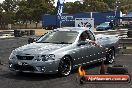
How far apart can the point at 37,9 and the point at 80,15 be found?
26079 millimetres

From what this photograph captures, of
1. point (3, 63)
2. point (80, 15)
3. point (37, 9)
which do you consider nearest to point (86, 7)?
point (37, 9)

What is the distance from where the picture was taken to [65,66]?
1055 centimetres

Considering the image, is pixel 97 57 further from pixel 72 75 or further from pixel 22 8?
pixel 22 8

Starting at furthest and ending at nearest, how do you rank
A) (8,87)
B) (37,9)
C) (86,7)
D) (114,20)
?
(86,7) < (37,9) < (114,20) < (8,87)

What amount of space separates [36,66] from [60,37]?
1.90m

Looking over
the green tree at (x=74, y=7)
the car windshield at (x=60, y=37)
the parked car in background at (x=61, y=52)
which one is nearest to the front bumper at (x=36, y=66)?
the parked car in background at (x=61, y=52)

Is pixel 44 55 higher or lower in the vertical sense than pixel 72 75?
higher

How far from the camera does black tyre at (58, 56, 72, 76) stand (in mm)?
10352

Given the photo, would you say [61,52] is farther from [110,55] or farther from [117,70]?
[110,55]

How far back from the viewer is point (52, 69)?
10078 millimetres

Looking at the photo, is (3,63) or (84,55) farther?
(3,63)

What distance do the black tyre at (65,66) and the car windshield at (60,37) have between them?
2.54 ft

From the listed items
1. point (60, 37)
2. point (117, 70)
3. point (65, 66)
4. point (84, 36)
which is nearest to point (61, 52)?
point (65, 66)

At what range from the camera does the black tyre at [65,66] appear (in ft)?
34.0
